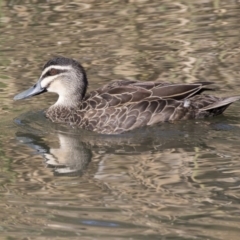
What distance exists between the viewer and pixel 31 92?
10.7m

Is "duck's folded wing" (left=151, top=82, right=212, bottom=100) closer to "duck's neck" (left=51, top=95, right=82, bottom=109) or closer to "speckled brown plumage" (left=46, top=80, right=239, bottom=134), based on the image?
"speckled brown plumage" (left=46, top=80, right=239, bottom=134)

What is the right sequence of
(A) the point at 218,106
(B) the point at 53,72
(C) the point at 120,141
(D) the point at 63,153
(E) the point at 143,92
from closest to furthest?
1. (D) the point at 63,153
2. (C) the point at 120,141
3. (A) the point at 218,106
4. (E) the point at 143,92
5. (B) the point at 53,72

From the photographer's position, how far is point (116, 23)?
46.9ft

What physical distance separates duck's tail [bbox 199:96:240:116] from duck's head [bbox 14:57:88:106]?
59.7 inches

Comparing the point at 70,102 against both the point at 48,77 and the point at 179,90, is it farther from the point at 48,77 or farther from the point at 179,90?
the point at 179,90

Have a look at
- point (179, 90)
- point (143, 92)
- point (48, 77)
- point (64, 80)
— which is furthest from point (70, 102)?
point (179, 90)

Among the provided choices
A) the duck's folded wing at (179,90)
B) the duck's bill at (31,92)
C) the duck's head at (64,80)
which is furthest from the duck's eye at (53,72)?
the duck's folded wing at (179,90)

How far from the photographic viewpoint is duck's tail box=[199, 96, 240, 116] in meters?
9.91

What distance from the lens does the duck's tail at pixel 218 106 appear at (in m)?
9.91

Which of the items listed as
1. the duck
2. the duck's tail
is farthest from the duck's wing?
the duck's tail

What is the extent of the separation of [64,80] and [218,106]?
1929 mm

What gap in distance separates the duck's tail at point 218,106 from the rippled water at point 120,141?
9cm

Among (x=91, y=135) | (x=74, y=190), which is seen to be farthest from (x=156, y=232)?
(x=91, y=135)

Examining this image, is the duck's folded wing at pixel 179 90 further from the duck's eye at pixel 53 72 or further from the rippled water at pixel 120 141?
the duck's eye at pixel 53 72
